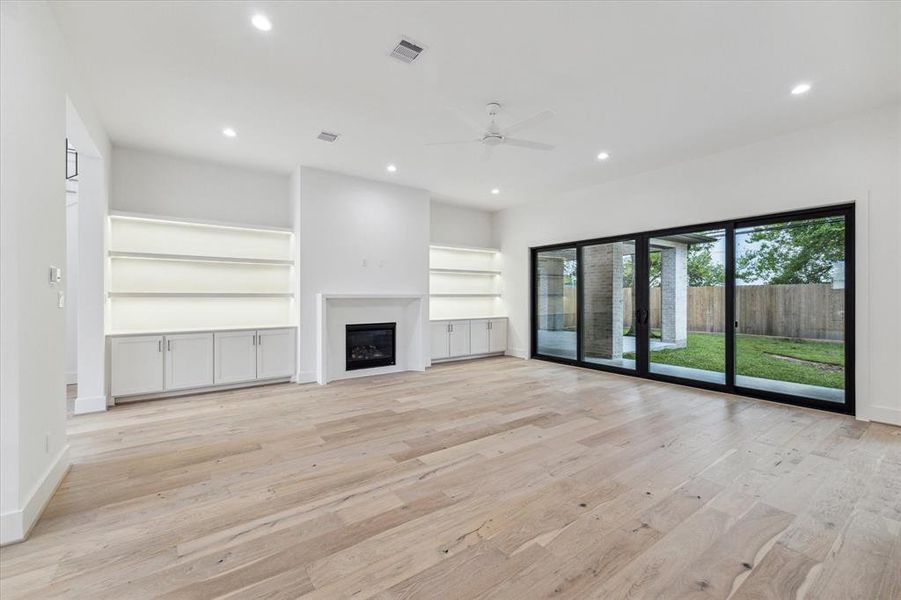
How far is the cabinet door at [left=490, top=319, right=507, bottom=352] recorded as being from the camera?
7909mm

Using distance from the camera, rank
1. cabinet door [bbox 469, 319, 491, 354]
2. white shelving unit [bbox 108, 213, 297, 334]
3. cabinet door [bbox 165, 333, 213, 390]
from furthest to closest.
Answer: cabinet door [bbox 469, 319, 491, 354]
white shelving unit [bbox 108, 213, 297, 334]
cabinet door [bbox 165, 333, 213, 390]

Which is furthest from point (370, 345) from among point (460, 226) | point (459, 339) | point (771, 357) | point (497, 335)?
point (771, 357)

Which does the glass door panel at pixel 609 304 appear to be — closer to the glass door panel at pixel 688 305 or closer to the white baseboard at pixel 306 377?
the glass door panel at pixel 688 305

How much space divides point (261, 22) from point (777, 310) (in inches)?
235

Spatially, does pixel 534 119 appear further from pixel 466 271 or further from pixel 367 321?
pixel 466 271

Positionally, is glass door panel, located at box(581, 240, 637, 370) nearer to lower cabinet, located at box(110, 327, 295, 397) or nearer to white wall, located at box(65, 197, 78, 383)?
lower cabinet, located at box(110, 327, 295, 397)

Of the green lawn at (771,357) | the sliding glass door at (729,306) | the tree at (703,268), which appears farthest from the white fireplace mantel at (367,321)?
the tree at (703,268)

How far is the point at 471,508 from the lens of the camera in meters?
2.28

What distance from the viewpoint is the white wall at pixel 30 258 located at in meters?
1.99

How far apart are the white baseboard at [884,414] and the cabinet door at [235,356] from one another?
707cm

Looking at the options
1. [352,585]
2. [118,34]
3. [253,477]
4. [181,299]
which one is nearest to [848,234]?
[352,585]

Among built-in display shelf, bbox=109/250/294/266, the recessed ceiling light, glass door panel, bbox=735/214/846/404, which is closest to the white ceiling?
the recessed ceiling light

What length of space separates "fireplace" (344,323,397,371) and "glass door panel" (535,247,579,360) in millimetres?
3017

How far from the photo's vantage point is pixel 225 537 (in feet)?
6.60
